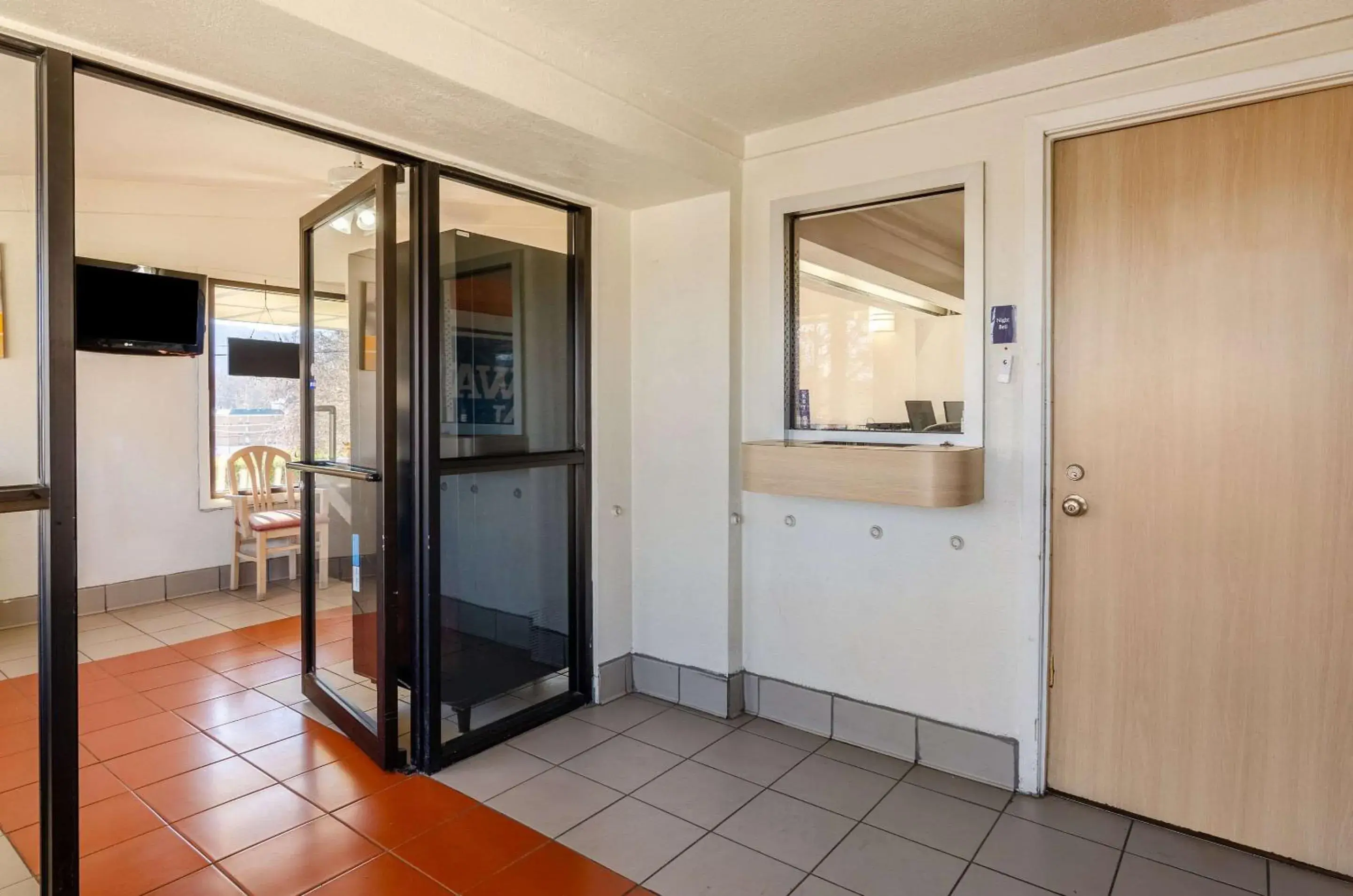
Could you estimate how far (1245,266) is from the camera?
2.32 metres

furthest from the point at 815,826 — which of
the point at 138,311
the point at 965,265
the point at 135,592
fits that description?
the point at 138,311

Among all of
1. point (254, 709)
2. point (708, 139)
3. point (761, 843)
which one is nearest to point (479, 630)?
point (254, 709)

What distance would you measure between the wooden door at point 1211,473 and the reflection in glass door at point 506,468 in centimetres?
194

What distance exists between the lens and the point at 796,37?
7.87ft

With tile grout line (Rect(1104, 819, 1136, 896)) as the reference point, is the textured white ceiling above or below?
above

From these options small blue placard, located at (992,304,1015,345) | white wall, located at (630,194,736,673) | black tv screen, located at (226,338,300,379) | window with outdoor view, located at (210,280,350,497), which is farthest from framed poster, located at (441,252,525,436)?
black tv screen, located at (226,338,300,379)

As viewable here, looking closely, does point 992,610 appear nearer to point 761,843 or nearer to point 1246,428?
point 1246,428

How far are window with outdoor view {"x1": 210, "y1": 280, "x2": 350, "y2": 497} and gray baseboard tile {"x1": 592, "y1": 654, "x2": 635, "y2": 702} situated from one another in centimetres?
319

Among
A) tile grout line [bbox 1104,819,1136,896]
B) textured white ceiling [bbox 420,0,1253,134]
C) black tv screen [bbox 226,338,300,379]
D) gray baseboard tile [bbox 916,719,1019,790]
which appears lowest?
tile grout line [bbox 1104,819,1136,896]

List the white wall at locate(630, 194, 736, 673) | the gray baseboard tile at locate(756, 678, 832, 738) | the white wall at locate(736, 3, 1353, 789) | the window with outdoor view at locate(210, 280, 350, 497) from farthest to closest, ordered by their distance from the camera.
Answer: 1. the window with outdoor view at locate(210, 280, 350, 497)
2. the white wall at locate(630, 194, 736, 673)
3. the gray baseboard tile at locate(756, 678, 832, 738)
4. the white wall at locate(736, 3, 1353, 789)

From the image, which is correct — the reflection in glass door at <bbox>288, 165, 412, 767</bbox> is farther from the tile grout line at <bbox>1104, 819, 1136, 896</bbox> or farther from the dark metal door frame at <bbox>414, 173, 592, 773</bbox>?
the tile grout line at <bbox>1104, 819, 1136, 896</bbox>

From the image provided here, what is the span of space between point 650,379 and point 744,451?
0.65 m

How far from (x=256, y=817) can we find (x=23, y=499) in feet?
4.23

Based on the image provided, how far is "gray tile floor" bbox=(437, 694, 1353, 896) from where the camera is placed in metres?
2.19
